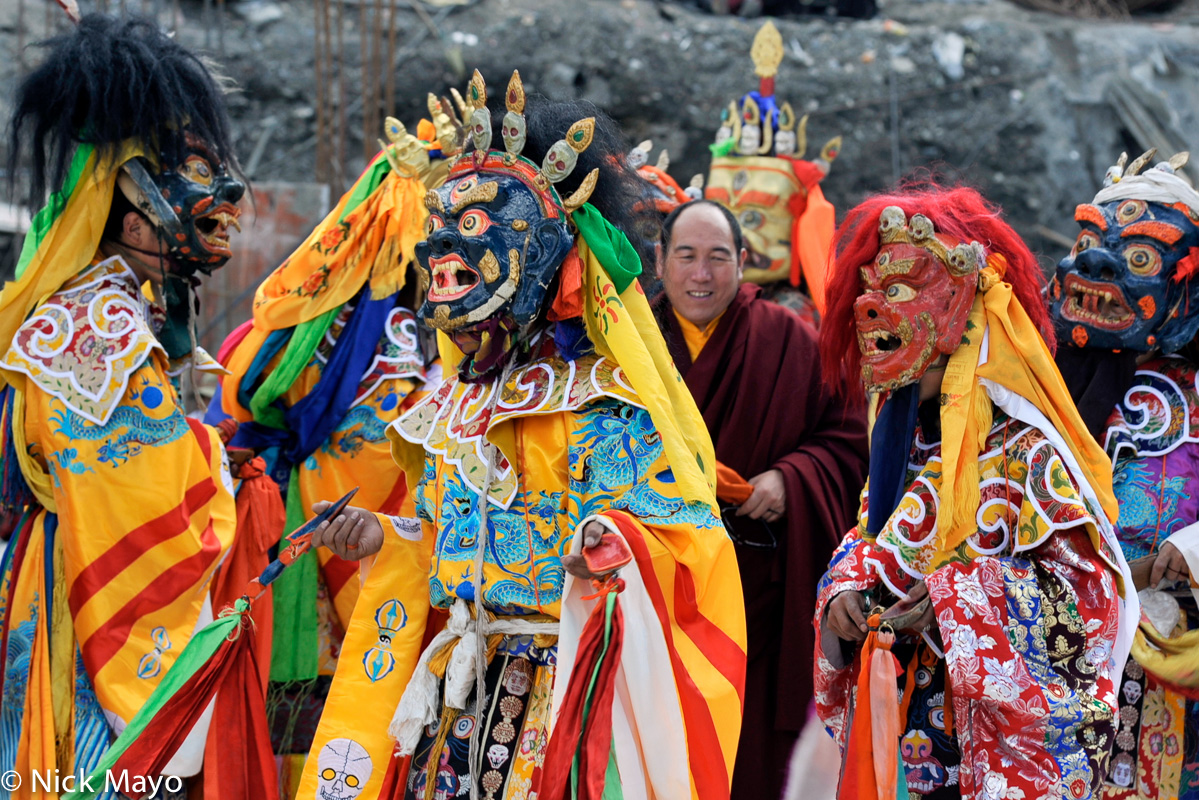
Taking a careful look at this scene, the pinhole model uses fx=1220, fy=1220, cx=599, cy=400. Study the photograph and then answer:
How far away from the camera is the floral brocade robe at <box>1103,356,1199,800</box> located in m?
3.01

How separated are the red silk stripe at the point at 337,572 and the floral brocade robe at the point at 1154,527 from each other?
7.38 ft

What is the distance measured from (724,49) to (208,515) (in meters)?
6.44

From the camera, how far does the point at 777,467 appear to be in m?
3.77

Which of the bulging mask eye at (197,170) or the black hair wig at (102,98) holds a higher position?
the black hair wig at (102,98)

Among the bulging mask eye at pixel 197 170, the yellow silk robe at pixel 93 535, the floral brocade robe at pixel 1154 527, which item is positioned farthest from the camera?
the bulging mask eye at pixel 197 170

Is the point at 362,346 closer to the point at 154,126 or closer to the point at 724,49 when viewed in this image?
the point at 154,126

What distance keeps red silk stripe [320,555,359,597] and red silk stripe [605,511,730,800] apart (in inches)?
66.5

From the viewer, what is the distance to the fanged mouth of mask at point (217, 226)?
3.56 m

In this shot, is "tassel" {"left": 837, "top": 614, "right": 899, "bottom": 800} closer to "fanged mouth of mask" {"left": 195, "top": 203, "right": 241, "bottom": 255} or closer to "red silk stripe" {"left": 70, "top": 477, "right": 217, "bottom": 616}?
"red silk stripe" {"left": 70, "top": 477, "right": 217, "bottom": 616}

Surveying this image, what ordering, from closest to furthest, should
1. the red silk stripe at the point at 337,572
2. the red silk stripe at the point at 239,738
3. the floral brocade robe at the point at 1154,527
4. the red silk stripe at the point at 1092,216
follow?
the red silk stripe at the point at 239,738
the floral brocade robe at the point at 1154,527
the red silk stripe at the point at 1092,216
the red silk stripe at the point at 337,572

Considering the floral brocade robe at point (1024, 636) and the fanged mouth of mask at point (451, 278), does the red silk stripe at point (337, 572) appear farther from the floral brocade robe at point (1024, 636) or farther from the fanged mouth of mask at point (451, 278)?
the floral brocade robe at point (1024, 636)

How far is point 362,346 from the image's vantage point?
3.91 meters

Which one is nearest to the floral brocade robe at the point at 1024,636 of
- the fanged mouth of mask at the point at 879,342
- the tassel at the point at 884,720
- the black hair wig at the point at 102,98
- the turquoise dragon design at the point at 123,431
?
the tassel at the point at 884,720

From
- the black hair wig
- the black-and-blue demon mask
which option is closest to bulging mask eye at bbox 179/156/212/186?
the black hair wig
